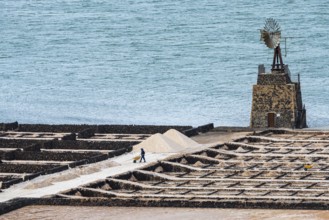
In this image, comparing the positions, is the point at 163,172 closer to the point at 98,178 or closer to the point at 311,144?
the point at 98,178

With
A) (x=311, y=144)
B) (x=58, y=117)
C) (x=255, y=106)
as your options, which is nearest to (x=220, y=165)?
(x=311, y=144)

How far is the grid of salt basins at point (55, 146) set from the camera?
350 feet

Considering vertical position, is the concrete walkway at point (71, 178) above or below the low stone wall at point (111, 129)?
below

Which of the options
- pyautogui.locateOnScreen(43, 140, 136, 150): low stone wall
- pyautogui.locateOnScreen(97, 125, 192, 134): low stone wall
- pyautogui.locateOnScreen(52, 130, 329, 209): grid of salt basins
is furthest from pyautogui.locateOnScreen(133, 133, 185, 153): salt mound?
pyautogui.locateOnScreen(97, 125, 192, 134): low stone wall

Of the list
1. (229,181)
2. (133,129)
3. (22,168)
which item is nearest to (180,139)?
(133,129)

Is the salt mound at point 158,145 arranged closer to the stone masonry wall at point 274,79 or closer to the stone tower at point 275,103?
the stone tower at point 275,103

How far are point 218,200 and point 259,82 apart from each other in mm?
42148

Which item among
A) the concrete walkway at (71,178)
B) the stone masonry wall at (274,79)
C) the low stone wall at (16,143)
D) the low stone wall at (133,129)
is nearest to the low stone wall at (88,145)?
the low stone wall at (16,143)

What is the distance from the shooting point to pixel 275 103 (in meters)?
133

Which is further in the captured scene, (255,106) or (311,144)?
A: (255,106)

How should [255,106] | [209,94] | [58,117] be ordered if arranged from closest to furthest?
[255,106]
[58,117]
[209,94]

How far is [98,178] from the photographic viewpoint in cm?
10288

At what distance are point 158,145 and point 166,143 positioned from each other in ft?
2.01

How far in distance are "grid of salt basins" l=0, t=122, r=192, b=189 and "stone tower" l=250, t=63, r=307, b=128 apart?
679 cm
